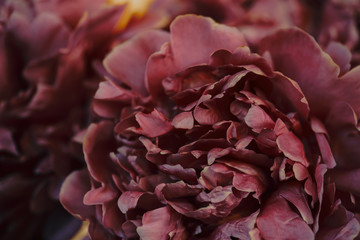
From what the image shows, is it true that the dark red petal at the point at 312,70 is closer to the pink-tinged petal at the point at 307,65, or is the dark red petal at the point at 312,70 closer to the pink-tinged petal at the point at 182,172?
the pink-tinged petal at the point at 307,65

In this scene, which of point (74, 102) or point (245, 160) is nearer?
point (245, 160)

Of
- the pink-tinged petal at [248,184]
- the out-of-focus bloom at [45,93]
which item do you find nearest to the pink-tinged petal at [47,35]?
the out-of-focus bloom at [45,93]

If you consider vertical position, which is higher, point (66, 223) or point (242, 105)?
point (242, 105)

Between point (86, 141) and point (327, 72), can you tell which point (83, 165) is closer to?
point (86, 141)

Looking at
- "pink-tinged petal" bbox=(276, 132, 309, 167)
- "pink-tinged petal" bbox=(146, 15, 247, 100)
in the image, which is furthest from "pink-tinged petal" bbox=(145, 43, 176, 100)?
"pink-tinged petal" bbox=(276, 132, 309, 167)

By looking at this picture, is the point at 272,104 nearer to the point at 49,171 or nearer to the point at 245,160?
the point at 245,160

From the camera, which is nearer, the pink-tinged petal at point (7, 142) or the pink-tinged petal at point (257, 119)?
the pink-tinged petal at point (257, 119)

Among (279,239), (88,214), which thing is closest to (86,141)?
(88,214)
